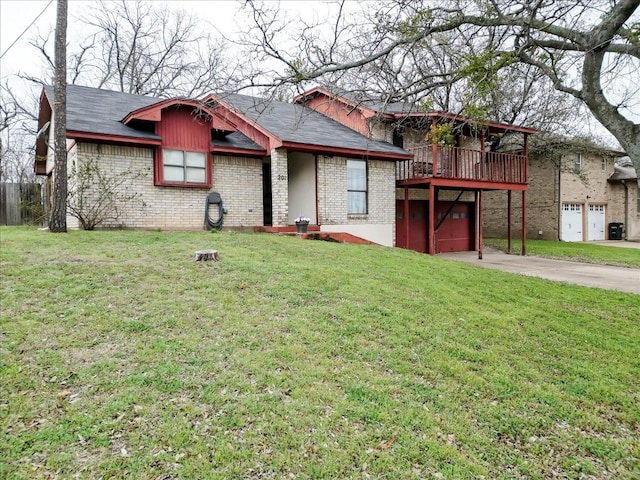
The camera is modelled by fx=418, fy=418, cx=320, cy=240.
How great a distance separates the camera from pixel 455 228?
1772 centimetres

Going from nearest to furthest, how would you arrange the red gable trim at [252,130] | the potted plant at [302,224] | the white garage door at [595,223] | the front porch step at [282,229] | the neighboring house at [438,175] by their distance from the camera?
the potted plant at [302,224]
the front porch step at [282,229]
the red gable trim at [252,130]
the neighboring house at [438,175]
the white garage door at [595,223]

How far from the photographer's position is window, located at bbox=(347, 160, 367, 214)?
13.7 metres

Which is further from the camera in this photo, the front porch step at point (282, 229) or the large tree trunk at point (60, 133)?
the front porch step at point (282, 229)

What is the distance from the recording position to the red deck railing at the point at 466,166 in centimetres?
1463

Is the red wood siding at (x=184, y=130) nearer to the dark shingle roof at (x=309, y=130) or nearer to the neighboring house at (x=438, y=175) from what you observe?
the dark shingle roof at (x=309, y=130)

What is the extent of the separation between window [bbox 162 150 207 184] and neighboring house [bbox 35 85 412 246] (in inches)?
1.1

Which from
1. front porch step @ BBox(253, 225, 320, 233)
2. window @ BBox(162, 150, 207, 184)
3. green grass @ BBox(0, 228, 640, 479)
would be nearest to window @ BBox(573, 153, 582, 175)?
front porch step @ BBox(253, 225, 320, 233)

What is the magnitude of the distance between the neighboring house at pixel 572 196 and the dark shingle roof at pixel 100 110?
18334 millimetres

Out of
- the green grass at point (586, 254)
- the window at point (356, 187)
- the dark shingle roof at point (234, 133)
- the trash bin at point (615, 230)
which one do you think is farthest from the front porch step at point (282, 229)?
the trash bin at point (615, 230)

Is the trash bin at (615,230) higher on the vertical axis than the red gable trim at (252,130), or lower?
lower

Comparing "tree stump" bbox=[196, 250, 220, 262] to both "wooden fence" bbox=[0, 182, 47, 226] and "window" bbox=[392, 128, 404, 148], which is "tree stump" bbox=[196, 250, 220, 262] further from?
"wooden fence" bbox=[0, 182, 47, 226]

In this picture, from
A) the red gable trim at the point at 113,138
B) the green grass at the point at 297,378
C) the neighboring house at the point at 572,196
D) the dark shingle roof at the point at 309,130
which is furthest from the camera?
the neighboring house at the point at 572,196

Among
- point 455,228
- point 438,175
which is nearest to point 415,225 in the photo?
point 455,228

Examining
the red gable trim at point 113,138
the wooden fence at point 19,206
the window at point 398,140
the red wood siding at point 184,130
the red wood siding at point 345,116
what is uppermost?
the red wood siding at point 345,116
